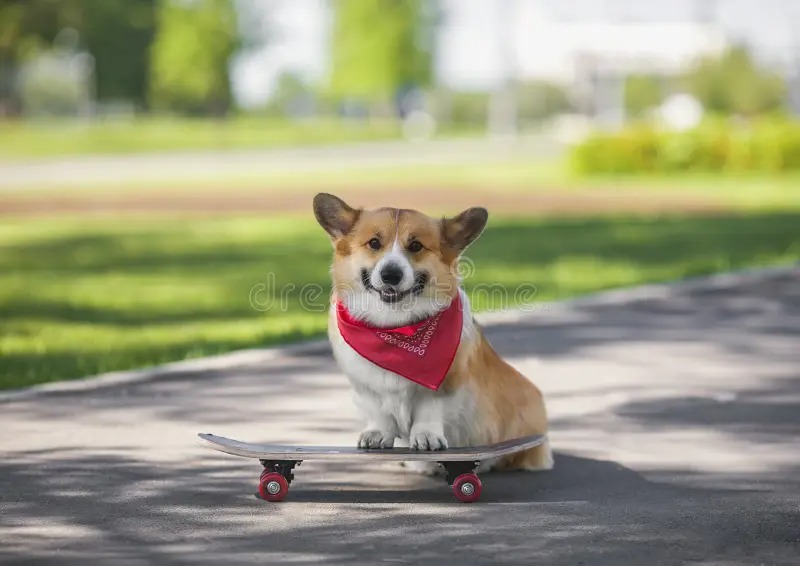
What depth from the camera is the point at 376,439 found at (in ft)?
18.7

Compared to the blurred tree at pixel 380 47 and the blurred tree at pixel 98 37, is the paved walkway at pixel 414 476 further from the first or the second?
the blurred tree at pixel 380 47

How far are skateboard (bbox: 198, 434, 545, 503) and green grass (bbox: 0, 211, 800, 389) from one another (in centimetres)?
330

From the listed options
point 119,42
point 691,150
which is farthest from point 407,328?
point 119,42

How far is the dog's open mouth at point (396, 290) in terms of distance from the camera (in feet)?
18.4

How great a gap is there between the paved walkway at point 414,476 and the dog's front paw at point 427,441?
262mm

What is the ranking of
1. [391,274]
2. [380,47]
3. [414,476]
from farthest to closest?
1. [380,47]
2. [414,476]
3. [391,274]

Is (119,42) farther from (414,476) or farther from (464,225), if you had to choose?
(464,225)

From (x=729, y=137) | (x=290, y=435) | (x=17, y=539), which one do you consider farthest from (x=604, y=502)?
(x=729, y=137)


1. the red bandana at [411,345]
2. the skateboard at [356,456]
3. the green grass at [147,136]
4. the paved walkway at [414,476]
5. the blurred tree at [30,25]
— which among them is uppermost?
the blurred tree at [30,25]

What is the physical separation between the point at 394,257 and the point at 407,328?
399 millimetres

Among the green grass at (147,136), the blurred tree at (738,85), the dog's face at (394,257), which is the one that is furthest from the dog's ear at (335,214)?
the blurred tree at (738,85)

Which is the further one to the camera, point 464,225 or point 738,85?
point 738,85

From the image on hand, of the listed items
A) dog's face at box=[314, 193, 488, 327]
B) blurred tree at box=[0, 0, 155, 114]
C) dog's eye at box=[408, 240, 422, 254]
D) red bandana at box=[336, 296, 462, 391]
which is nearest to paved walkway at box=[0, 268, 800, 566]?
red bandana at box=[336, 296, 462, 391]

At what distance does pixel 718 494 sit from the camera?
234 inches
